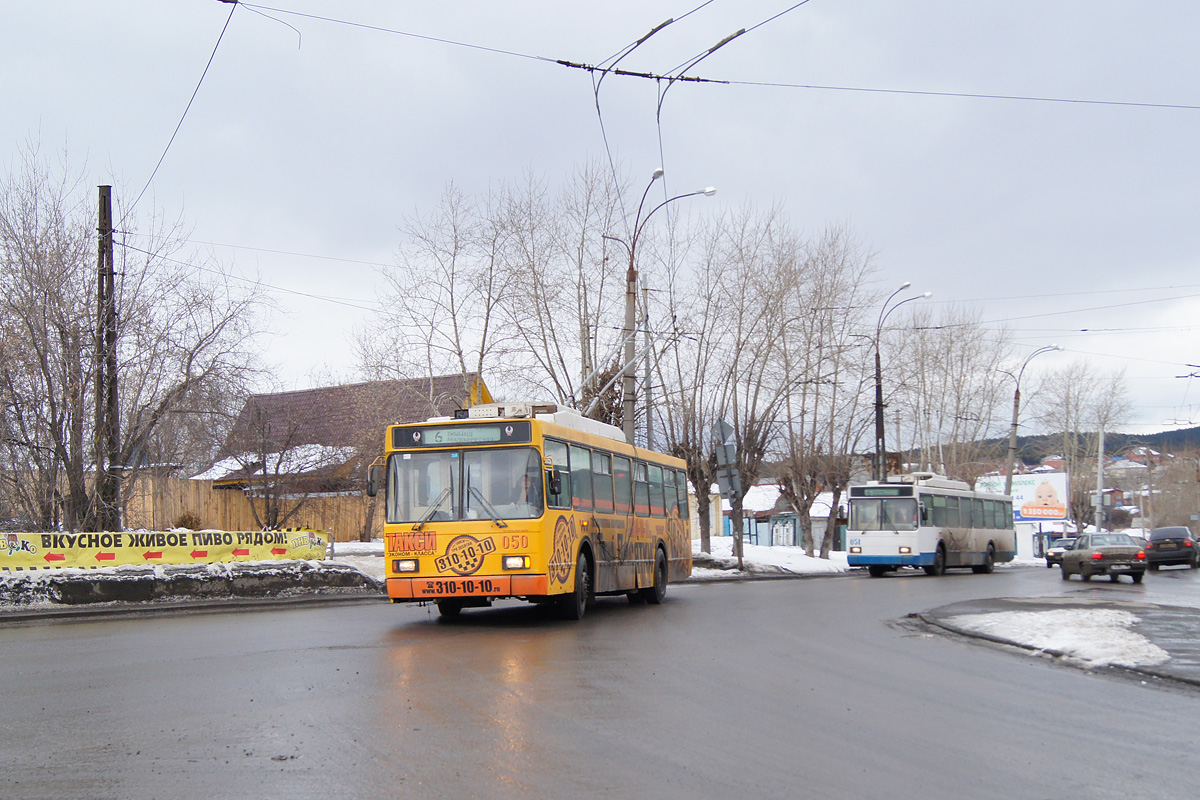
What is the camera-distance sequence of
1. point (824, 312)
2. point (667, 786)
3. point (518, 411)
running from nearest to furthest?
point (667, 786), point (518, 411), point (824, 312)

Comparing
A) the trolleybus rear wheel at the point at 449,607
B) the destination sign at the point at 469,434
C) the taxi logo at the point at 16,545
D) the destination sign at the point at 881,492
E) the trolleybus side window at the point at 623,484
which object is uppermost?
the destination sign at the point at 469,434

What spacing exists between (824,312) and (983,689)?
2862 centimetres

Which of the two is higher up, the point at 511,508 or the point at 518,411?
the point at 518,411

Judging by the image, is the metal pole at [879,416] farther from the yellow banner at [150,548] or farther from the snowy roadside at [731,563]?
the yellow banner at [150,548]

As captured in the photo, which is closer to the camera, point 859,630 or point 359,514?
point 859,630

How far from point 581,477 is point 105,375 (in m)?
10.3

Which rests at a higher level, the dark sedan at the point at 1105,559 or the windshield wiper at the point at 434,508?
the windshield wiper at the point at 434,508

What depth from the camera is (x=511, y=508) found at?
14000 millimetres

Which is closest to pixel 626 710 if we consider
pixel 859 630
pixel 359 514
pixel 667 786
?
pixel 667 786

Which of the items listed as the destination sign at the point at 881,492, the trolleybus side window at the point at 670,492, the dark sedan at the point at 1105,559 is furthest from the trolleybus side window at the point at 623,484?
the dark sedan at the point at 1105,559

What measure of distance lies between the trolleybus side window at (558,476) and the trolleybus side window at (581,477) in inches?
9.5

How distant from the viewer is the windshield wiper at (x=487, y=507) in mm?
13891

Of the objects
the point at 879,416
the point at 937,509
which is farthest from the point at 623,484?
Answer: the point at 879,416

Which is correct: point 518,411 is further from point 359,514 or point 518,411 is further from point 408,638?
point 359,514
